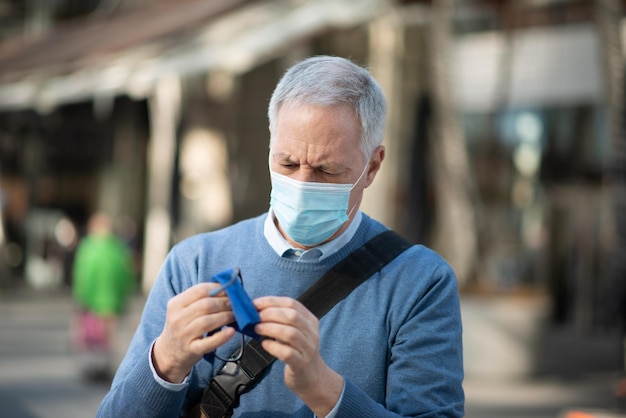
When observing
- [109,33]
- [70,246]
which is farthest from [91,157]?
[109,33]

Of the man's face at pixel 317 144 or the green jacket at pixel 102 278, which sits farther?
the green jacket at pixel 102 278

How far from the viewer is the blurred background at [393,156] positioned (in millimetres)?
12898

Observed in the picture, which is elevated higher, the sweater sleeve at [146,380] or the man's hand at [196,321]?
the man's hand at [196,321]

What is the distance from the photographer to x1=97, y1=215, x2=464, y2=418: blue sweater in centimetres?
245

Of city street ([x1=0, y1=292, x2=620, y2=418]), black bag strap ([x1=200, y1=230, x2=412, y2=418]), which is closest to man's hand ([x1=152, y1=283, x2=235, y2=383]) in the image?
black bag strap ([x1=200, y1=230, x2=412, y2=418])

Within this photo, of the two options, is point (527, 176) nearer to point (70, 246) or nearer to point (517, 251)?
point (517, 251)

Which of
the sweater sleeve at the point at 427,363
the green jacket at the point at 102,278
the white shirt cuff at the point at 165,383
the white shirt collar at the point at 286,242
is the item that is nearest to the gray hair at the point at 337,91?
the white shirt collar at the point at 286,242

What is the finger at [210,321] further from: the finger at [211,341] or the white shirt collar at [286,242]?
the white shirt collar at [286,242]

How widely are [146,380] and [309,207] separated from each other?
1.74ft

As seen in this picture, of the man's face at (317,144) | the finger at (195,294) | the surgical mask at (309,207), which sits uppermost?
the man's face at (317,144)

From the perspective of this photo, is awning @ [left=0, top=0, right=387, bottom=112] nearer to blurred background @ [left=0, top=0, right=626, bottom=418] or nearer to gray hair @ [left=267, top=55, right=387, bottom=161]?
blurred background @ [left=0, top=0, right=626, bottom=418]

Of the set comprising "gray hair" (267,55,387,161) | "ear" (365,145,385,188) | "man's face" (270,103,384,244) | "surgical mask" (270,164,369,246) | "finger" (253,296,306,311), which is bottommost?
"finger" (253,296,306,311)

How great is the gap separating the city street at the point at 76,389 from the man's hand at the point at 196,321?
6.66 metres

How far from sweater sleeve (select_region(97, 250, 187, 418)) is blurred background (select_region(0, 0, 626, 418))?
249 inches
